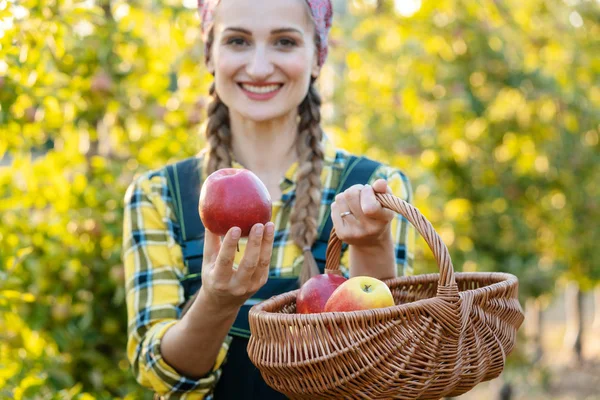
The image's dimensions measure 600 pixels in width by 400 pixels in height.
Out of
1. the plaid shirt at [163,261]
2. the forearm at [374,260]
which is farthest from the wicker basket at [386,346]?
the plaid shirt at [163,261]

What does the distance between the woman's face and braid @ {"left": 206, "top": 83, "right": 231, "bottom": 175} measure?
143mm

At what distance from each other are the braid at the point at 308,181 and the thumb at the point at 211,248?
0.31 metres

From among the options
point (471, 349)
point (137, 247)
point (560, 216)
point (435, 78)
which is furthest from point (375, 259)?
point (560, 216)

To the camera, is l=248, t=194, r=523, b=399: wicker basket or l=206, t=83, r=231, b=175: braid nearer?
l=248, t=194, r=523, b=399: wicker basket

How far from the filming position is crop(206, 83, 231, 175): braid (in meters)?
2.02

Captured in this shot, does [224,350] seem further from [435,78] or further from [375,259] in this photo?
[435,78]

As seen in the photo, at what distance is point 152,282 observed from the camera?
74.2 inches

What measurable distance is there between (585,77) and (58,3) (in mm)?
5229

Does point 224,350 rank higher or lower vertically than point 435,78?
lower

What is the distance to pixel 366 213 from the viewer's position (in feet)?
5.09

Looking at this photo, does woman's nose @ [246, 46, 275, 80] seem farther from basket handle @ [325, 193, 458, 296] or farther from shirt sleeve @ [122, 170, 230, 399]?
basket handle @ [325, 193, 458, 296]

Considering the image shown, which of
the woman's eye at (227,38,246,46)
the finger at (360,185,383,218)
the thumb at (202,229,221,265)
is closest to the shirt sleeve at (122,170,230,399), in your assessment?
the thumb at (202,229,221,265)

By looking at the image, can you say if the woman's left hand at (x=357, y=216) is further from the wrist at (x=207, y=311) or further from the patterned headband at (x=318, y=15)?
the patterned headband at (x=318, y=15)

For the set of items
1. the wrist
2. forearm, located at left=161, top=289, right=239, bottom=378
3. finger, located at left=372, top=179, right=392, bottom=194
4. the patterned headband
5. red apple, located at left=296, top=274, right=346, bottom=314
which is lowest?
forearm, located at left=161, top=289, right=239, bottom=378
